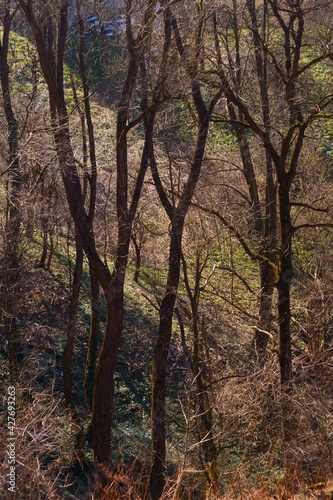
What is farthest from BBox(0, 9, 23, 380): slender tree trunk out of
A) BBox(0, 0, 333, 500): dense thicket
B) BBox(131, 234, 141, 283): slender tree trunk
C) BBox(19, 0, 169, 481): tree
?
BBox(131, 234, 141, 283): slender tree trunk

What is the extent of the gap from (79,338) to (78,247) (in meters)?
4.00

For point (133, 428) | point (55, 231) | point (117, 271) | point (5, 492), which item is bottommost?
point (133, 428)

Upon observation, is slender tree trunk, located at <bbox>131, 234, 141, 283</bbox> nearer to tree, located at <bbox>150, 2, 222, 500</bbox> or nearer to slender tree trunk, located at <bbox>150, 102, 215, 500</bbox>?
tree, located at <bbox>150, 2, 222, 500</bbox>

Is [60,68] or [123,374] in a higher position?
[60,68]

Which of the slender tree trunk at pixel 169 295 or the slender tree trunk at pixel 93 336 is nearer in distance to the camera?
the slender tree trunk at pixel 169 295

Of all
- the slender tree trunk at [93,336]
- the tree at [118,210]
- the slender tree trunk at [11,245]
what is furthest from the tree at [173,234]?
the slender tree trunk at [11,245]

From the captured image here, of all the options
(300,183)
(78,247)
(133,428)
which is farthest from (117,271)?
(300,183)

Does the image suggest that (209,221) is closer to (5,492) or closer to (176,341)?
(176,341)

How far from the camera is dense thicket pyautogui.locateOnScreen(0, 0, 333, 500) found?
31.4ft

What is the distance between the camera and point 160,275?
19.7 m

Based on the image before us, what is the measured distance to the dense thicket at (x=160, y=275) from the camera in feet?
31.4

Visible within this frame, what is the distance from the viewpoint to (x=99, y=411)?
32.2 ft

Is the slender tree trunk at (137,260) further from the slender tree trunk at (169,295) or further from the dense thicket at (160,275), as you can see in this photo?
the slender tree trunk at (169,295)

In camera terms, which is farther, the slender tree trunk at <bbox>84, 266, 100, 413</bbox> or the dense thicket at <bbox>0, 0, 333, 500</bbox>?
the slender tree trunk at <bbox>84, 266, 100, 413</bbox>
